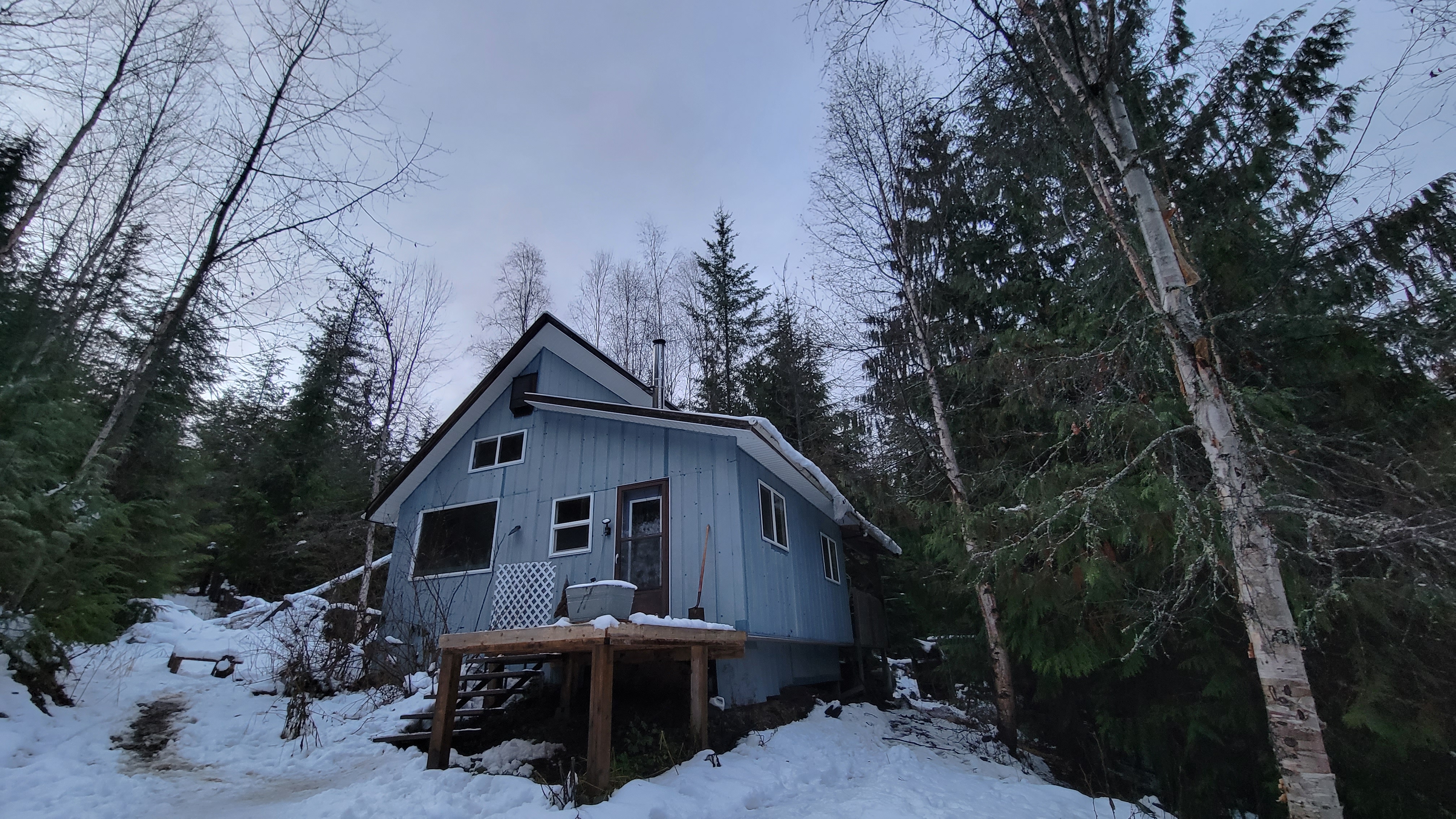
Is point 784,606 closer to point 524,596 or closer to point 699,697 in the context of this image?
point 699,697

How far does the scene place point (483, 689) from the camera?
788 cm

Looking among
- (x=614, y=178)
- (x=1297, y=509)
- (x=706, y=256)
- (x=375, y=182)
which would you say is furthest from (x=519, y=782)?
(x=706, y=256)

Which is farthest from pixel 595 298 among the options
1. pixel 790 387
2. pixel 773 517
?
pixel 773 517

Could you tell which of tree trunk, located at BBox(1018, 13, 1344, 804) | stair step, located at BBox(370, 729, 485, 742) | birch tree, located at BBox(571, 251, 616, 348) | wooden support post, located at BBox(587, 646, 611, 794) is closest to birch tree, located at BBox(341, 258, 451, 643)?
birch tree, located at BBox(571, 251, 616, 348)

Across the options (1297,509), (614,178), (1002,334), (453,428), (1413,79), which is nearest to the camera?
(1297,509)

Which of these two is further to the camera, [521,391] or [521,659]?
[521,391]

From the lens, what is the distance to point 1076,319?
7.44 metres

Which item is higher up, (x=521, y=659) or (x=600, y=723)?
(x=521, y=659)

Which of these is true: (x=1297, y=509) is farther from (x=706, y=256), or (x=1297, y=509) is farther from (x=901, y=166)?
(x=706, y=256)

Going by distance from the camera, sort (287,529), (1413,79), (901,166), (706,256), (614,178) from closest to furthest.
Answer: (1413,79) < (901,166) < (614,178) < (287,529) < (706,256)

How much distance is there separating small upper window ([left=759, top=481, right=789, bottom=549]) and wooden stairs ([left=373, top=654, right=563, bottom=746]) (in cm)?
341

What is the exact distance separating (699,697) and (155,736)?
236 inches

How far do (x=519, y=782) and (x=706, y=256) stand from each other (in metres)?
17.8

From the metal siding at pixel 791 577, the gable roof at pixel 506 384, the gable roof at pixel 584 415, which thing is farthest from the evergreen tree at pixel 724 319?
the metal siding at pixel 791 577
